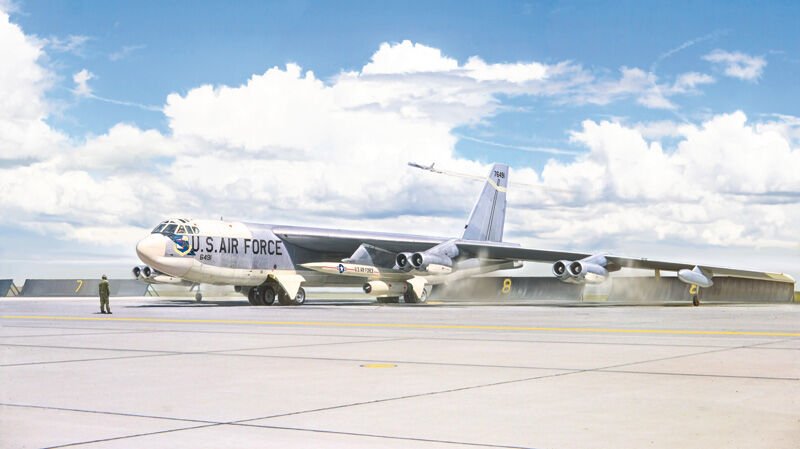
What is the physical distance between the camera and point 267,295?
38.5 meters

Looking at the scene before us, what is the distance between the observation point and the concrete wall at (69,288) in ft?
177

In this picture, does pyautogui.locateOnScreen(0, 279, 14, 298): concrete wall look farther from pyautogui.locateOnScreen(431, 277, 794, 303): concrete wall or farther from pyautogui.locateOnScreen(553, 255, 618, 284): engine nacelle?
pyautogui.locateOnScreen(553, 255, 618, 284): engine nacelle

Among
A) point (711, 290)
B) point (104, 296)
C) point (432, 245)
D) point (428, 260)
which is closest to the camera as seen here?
point (104, 296)

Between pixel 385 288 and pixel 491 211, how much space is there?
10978 millimetres

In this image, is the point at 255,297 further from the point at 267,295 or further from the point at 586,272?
the point at 586,272

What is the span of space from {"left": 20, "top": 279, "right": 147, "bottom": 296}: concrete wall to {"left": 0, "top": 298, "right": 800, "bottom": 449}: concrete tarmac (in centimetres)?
3954

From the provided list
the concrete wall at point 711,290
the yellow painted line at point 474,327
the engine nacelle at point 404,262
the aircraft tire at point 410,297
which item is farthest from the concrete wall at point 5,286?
the concrete wall at point 711,290

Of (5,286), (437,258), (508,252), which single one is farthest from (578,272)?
(5,286)

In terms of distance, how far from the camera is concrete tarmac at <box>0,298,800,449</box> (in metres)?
6.31

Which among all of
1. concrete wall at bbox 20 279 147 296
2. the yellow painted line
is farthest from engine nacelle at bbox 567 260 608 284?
concrete wall at bbox 20 279 147 296

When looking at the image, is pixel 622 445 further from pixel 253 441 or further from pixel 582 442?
pixel 253 441

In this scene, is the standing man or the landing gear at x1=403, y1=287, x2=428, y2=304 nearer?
the standing man

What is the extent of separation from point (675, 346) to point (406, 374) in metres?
6.14

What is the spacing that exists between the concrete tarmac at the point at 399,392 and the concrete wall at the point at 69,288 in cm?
3954
